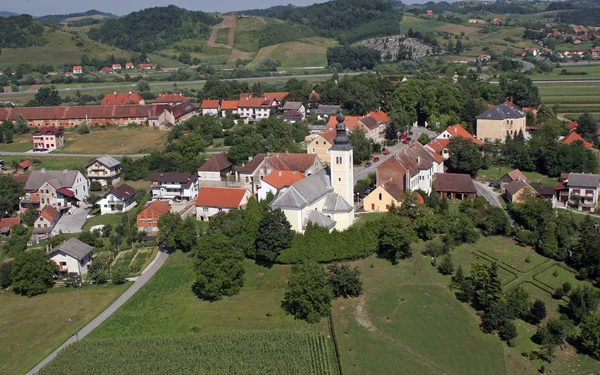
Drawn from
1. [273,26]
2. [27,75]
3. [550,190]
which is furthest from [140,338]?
[273,26]

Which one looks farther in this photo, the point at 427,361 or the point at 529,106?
the point at 529,106

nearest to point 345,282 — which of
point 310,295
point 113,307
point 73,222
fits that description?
point 310,295

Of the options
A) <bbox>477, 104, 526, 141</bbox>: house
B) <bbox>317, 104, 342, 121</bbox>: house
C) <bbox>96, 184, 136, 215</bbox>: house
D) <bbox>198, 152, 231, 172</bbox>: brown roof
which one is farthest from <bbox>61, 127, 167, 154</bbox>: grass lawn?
<bbox>477, 104, 526, 141</bbox>: house

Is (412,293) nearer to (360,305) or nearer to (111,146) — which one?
(360,305)

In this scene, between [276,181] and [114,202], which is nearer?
[276,181]

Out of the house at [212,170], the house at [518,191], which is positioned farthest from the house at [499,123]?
the house at [212,170]

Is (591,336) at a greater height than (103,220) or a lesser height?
lesser

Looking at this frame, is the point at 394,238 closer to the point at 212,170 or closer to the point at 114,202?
the point at 212,170

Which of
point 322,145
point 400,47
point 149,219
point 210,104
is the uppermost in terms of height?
point 400,47
